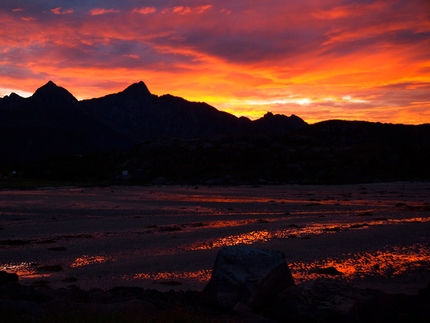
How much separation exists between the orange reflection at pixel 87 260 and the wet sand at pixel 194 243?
1.6 inches

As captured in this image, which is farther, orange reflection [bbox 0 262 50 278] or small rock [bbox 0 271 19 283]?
orange reflection [bbox 0 262 50 278]

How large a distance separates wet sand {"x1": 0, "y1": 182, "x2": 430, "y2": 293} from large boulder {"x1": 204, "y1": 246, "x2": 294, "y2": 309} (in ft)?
8.14

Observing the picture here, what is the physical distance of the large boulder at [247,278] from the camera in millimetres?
11125

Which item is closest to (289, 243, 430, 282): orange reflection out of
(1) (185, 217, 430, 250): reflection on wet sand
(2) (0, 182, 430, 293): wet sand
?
(2) (0, 182, 430, 293): wet sand

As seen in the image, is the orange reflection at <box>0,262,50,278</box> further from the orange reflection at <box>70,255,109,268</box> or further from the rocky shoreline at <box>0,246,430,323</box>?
the rocky shoreline at <box>0,246,430,323</box>

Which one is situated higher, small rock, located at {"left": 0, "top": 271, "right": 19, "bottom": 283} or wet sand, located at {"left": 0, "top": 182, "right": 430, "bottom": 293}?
small rock, located at {"left": 0, "top": 271, "right": 19, "bottom": 283}

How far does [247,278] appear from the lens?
11.2m

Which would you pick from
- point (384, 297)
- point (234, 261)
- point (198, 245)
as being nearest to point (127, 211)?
point (198, 245)

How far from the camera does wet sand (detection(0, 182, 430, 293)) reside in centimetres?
1496

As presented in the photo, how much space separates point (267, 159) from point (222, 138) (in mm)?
44082

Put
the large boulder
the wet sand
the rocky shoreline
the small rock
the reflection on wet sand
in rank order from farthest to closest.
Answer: the reflection on wet sand → the wet sand → the small rock → the large boulder → the rocky shoreline

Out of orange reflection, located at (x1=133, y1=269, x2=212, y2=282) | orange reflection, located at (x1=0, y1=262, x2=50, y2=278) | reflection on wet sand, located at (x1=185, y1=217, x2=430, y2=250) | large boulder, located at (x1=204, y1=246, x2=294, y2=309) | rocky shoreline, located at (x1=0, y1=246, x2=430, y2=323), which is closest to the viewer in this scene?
rocky shoreline, located at (x1=0, y1=246, x2=430, y2=323)

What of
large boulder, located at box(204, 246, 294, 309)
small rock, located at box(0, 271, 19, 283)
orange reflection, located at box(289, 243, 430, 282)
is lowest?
orange reflection, located at box(289, 243, 430, 282)

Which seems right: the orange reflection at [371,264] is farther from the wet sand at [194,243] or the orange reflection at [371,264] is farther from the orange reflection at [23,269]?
the orange reflection at [23,269]
